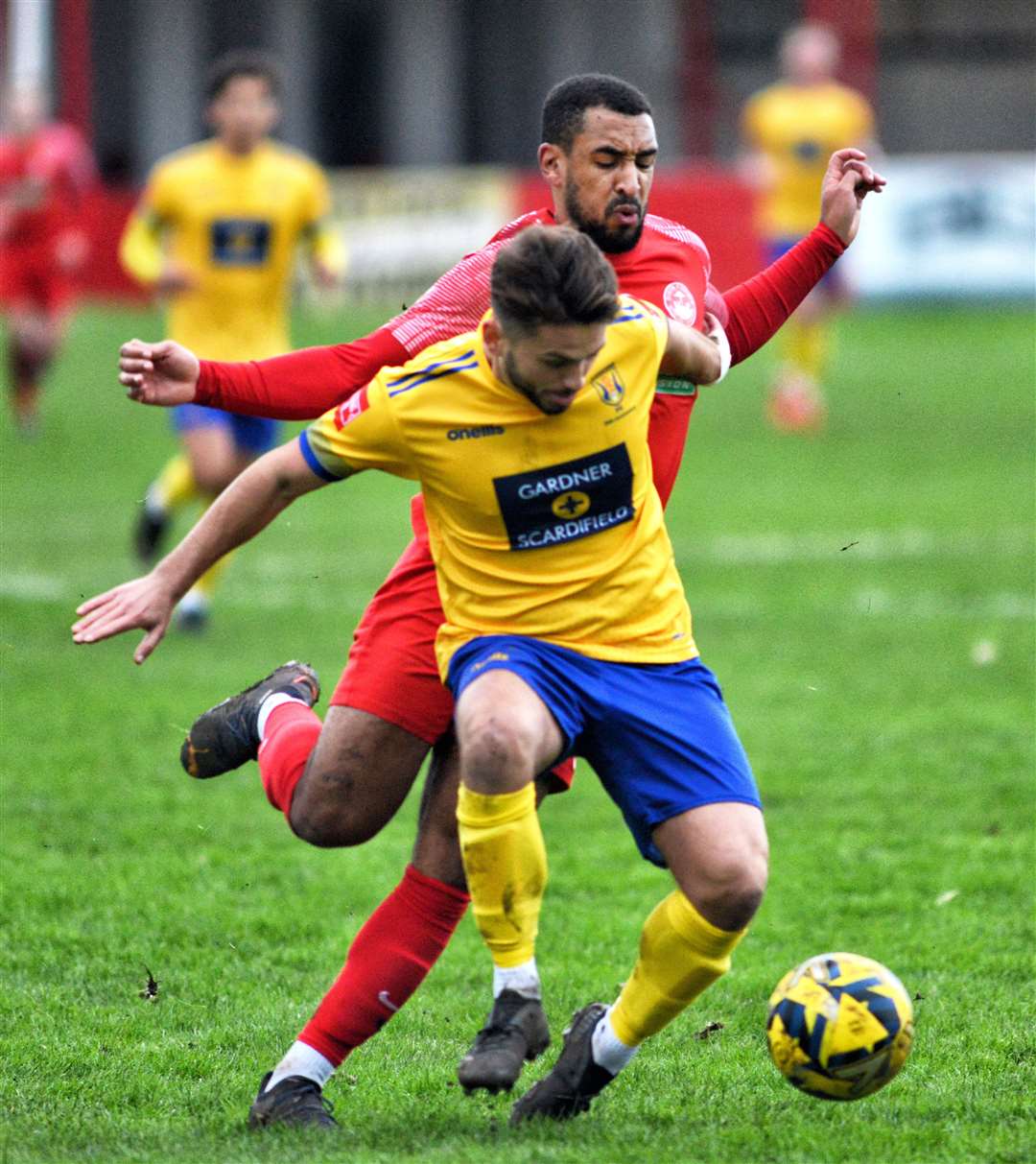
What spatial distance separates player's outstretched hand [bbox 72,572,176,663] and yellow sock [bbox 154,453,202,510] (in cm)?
601

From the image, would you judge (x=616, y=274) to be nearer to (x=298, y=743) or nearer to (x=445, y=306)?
(x=445, y=306)

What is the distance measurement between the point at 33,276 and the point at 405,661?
1429 cm

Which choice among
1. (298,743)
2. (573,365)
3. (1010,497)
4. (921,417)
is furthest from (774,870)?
(921,417)

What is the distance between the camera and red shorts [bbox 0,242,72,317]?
17906mm

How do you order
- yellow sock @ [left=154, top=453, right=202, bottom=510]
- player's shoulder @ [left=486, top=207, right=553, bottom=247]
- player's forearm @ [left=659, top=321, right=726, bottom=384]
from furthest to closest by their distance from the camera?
yellow sock @ [left=154, top=453, right=202, bottom=510] → player's shoulder @ [left=486, top=207, right=553, bottom=247] → player's forearm @ [left=659, top=321, right=726, bottom=384]

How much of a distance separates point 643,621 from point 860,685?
4819 millimetres

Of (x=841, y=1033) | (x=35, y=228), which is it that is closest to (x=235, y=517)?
(x=841, y=1033)

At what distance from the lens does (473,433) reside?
4164 millimetres

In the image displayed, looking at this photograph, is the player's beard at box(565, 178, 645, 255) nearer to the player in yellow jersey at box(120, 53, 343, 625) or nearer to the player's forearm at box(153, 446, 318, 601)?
the player's forearm at box(153, 446, 318, 601)

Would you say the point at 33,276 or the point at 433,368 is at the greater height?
the point at 433,368

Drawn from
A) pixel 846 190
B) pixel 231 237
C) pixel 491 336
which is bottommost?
pixel 231 237

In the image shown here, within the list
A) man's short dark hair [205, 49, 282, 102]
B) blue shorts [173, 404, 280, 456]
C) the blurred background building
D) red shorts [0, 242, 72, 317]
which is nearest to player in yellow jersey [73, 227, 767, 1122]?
blue shorts [173, 404, 280, 456]

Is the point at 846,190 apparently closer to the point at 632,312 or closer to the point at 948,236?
the point at 632,312

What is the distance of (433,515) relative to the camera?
4363 mm
